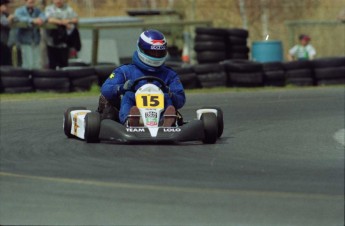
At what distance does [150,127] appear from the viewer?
1046cm

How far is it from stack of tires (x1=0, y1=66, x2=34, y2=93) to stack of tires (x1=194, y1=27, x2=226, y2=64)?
155 inches

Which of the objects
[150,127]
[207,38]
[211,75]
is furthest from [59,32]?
[150,127]

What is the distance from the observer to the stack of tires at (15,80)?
1783 centimetres

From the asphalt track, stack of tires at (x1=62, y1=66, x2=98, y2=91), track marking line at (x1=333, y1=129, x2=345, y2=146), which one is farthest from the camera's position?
stack of tires at (x1=62, y1=66, x2=98, y2=91)

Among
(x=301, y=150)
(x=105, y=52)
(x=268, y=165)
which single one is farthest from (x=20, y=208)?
(x=105, y=52)

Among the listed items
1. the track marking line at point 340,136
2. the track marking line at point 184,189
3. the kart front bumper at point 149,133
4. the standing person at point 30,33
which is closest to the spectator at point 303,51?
the standing person at point 30,33

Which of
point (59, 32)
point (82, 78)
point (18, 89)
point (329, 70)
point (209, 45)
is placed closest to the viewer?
point (18, 89)

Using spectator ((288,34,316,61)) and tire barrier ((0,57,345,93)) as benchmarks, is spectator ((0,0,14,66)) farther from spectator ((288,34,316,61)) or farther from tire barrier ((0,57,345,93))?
spectator ((288,34,316,61))

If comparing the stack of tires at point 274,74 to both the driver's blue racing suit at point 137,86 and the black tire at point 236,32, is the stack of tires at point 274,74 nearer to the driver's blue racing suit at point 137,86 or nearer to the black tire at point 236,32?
the black tire at point 236,32

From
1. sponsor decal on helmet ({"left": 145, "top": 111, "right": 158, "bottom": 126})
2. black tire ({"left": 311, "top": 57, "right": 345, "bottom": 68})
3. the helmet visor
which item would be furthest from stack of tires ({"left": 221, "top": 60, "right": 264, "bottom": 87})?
sponsor decal on helmet ({"left": 145, "top": 111, "right": 158, "bottom": 126})

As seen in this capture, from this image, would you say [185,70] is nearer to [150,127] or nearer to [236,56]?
[236,56]

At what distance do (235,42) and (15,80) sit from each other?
16.9ft

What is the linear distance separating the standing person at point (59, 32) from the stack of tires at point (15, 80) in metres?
1.10

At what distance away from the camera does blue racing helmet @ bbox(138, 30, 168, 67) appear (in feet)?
36.4
